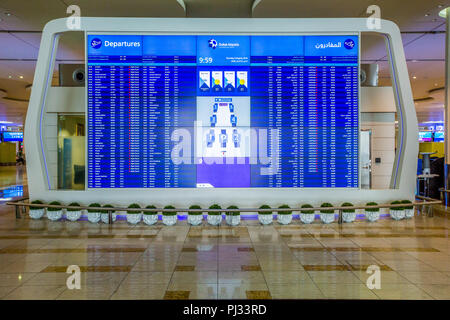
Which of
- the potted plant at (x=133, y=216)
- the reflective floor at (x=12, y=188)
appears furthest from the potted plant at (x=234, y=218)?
the reflective floor at (x=12, y=188)

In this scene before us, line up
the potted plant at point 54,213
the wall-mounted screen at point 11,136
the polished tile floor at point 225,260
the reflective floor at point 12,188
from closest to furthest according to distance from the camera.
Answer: the polished tile floor at point 225,260 → the potted plant at point 54,213 → the reflective floor at point 12,188 → the wall-mounted screen at point 11,136

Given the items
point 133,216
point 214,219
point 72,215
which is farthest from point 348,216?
point 72,215

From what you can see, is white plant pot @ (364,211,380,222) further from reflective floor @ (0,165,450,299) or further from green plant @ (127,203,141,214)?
green plant @ (127,203,141,214)

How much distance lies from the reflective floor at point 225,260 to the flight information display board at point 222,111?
1.37m

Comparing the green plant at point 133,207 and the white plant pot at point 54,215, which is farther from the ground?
the green plant at point 133,207

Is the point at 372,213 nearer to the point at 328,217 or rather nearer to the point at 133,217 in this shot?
the point at 328,217

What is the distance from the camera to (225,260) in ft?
17.6

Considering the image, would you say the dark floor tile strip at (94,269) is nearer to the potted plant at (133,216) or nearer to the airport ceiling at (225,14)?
the potted plant at (133,216)

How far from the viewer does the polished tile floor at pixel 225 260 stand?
4144mm

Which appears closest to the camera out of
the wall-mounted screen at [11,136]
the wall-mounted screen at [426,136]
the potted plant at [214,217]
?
the potted plant at [214,217]

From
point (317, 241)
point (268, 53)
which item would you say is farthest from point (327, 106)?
point (317, 241)

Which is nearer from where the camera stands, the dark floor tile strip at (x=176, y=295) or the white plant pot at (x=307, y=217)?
the dark floor tile strip at (x=176, y=295)
